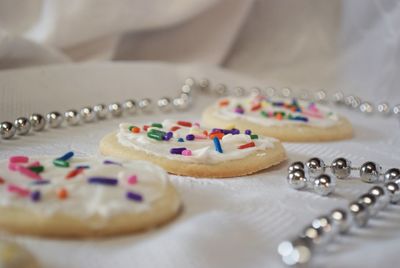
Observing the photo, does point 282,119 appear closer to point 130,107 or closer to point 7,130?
point 130,107

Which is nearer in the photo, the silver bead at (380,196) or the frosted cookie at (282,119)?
the silver bead at (380,196)

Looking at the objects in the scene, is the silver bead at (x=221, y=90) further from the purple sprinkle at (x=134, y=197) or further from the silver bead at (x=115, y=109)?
the purple sprinkle at (x=134, y=197)

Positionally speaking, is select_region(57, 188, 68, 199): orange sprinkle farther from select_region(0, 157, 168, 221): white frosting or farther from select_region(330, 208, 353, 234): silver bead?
select_region(330, 208, 353, 234): silver bead

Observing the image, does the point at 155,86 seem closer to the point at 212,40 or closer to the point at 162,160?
the point at 212,40

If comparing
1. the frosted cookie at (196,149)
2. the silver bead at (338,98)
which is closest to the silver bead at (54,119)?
the frosted cookie at (196,149)

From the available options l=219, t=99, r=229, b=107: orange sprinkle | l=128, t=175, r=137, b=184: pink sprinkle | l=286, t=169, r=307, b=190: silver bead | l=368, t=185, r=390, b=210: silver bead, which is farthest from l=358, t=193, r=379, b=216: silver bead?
l=219, t=99, r=229, b=107: orange sprinkle

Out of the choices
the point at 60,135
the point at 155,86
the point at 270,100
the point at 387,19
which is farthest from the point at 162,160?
the point at 387,19
